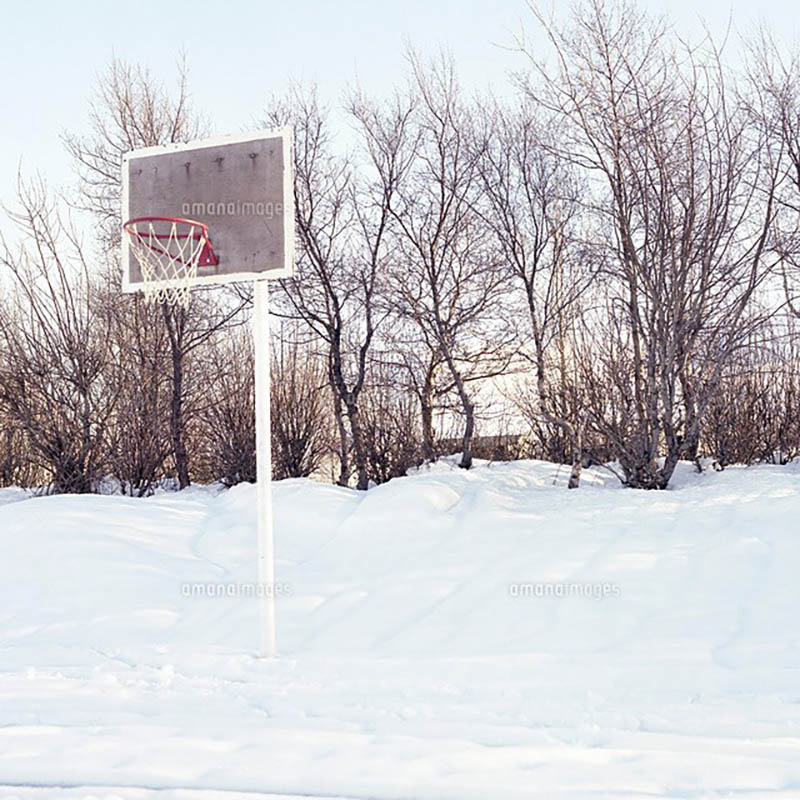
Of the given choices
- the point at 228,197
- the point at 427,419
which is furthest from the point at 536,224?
the point at 228,197

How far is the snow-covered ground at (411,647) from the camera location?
2.88 m

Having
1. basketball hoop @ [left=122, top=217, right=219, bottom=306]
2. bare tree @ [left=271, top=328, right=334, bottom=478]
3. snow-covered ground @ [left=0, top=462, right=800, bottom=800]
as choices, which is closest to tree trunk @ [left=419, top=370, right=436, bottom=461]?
bare tree @ [left=271, top=328, right=334, bottom=478]

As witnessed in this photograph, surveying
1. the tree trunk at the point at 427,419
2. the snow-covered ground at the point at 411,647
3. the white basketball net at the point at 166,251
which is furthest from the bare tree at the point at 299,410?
the white basketball net at the point at 166,251

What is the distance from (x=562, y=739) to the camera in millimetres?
3139

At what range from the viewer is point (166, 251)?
523cm

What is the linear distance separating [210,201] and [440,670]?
3300 mm

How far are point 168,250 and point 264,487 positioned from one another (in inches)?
69.6

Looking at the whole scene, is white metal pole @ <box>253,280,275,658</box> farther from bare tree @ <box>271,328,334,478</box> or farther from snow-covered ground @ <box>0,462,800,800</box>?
bare tree @ <box>271,328,334,478</box>

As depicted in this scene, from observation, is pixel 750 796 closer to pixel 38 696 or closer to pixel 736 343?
pixel 38 696

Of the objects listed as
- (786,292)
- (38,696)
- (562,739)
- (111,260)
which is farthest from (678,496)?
(111,260)

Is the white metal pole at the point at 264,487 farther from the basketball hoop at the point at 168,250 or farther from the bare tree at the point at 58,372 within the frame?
the bare tree at the point at 58,372

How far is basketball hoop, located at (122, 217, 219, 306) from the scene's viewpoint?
16.9 feet

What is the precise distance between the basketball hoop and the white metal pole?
1.77ft

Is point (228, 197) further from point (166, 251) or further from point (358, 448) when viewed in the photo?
point (358, 448)
